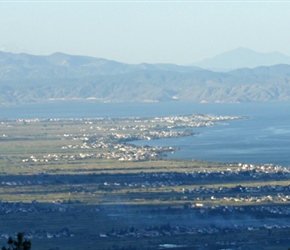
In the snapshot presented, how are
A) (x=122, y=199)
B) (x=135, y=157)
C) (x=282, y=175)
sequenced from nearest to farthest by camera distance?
(x=122, y=199) < (x=282, y=175) < (x=135, y=157)

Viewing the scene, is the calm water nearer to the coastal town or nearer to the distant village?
the distant village

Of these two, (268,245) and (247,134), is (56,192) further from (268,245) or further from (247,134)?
(247,134)

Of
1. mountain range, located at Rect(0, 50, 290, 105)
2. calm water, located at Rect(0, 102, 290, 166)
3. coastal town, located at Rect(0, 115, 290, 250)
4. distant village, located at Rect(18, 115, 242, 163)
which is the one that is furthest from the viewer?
mountain range, located at Rect(0, 50, 290, 105)

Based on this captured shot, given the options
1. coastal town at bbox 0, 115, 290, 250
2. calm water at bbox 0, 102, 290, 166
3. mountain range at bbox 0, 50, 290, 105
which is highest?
mountain range at bbox 0, 50, 290, 105

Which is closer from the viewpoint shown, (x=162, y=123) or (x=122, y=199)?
(x=122, y=199)

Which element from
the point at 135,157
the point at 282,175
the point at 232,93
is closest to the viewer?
the point at 282,175

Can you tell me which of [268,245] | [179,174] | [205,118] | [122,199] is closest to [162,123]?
[205,118]

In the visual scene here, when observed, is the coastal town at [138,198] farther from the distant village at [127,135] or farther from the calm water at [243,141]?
the calm water at [243,141]

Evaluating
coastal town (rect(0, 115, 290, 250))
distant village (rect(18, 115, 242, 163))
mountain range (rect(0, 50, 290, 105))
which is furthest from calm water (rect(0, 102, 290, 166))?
mountain range (rect(0, 50, 290, 105))

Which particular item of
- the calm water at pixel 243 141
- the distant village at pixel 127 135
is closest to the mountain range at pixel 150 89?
the calm water at pixel 243 141

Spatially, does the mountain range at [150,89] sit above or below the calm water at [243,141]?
above
